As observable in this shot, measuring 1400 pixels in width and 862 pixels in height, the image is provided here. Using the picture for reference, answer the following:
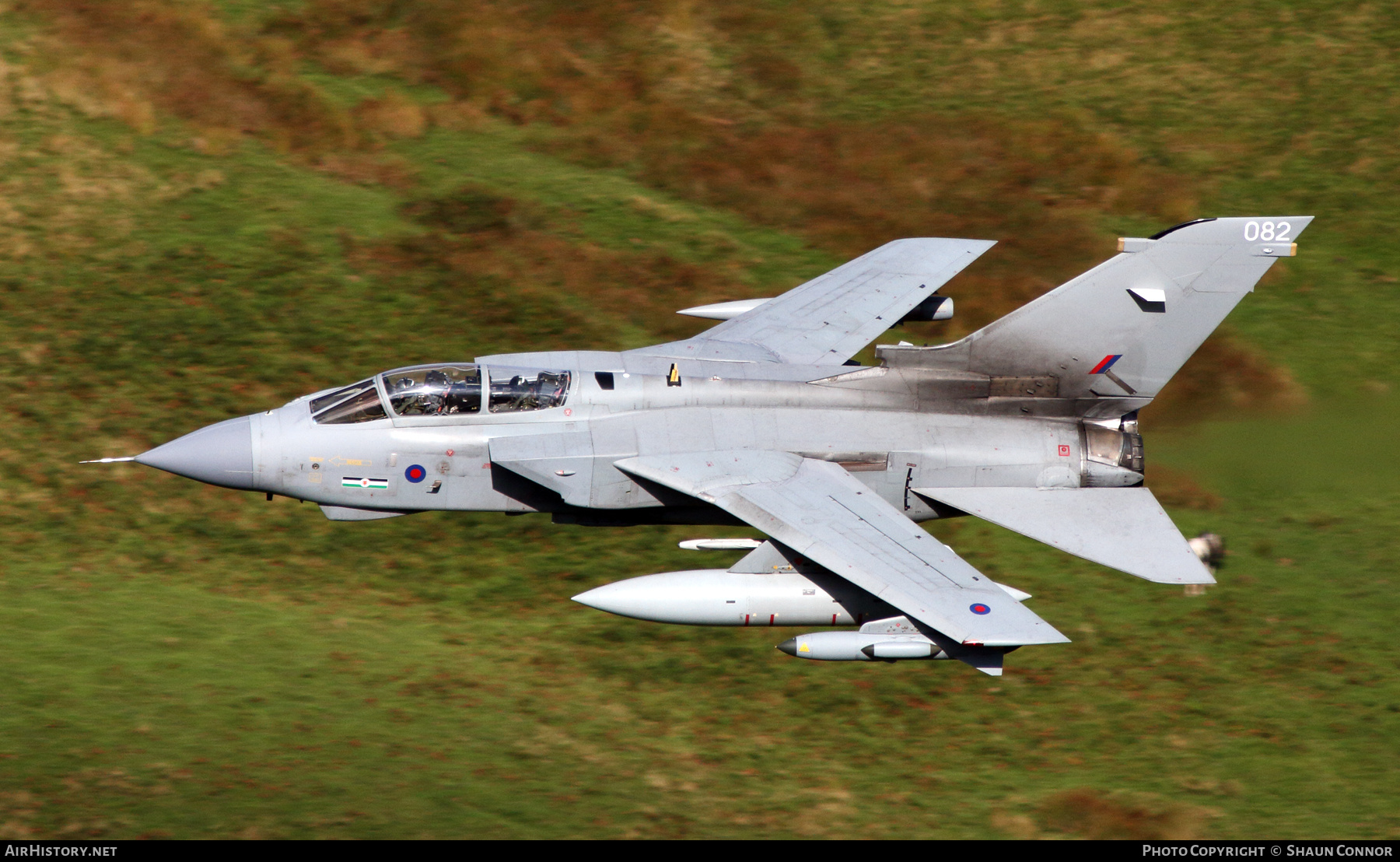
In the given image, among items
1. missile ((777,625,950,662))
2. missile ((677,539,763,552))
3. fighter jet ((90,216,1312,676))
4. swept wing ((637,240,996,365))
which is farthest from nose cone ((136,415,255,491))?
missile ((777,625,950,662))

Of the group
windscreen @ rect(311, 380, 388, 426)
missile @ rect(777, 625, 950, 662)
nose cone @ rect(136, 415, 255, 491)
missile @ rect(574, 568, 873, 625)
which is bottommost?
missile @ rect(777, 625, 950, 662)

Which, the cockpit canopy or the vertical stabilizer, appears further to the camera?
the vertical stabilizer

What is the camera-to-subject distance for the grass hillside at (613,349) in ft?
54.2

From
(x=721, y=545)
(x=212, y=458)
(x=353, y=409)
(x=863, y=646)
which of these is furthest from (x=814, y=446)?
(x=212, y=458)

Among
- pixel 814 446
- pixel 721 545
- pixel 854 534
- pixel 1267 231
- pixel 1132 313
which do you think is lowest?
pixel 721 545

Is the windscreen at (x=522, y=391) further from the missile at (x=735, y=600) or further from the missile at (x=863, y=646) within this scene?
the missile at (x=863, y=646)

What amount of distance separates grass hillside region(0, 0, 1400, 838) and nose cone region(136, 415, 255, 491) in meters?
2.45

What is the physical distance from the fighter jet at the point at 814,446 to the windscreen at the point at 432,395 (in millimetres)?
29

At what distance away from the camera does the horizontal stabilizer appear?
17.1m

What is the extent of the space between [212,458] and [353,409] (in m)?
1.89

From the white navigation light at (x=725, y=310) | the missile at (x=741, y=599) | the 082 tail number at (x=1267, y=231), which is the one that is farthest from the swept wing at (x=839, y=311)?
the 082 tail number at (x=1267, y=231)

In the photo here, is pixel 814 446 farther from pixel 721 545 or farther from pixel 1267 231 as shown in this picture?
pixel 1267 231

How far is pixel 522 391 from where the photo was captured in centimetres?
1781

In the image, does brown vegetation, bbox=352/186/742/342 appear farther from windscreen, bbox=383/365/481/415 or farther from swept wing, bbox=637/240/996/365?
windscreen, bbox=383/365/481/415
